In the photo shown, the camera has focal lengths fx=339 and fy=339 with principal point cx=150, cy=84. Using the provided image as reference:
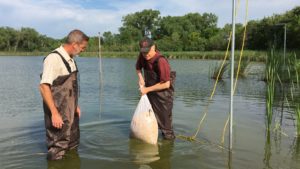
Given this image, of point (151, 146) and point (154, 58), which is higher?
point (154, 58)

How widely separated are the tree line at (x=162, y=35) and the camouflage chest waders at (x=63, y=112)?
5543 cm

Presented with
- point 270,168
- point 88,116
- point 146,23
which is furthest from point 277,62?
point 146,23

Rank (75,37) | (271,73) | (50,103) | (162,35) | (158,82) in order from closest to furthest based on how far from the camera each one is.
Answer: (50,103), (75,37), (158,82), (271,73), (162,35)

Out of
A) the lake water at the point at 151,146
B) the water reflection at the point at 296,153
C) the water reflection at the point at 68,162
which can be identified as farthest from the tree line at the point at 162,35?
the water reflection at the point at 68,162

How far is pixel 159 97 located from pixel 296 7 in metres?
48.5

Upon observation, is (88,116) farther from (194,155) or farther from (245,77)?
(245,77)

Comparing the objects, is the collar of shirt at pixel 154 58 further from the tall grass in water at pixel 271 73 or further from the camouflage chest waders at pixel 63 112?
the tall grass in water at pixel 271 73

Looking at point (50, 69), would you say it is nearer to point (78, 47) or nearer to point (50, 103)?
point (50, 103)

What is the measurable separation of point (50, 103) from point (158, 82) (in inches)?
87.5

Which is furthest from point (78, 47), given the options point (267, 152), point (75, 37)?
point (267, 152)

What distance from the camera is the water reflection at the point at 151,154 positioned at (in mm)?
5543

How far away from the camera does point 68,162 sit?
5434 mm

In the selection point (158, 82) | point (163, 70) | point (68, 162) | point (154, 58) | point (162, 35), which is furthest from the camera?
point (162, 35)

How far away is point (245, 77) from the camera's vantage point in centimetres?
2209
